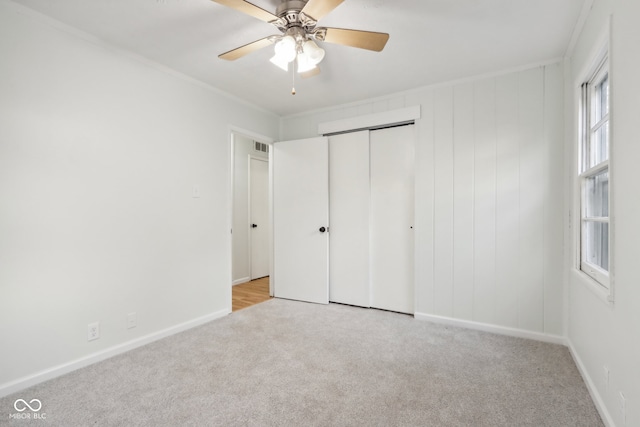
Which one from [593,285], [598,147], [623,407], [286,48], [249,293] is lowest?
[249,293]

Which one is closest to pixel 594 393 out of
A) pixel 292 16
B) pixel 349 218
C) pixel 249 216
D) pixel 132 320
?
pixel 349 218

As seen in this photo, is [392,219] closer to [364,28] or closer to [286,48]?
[364,28]

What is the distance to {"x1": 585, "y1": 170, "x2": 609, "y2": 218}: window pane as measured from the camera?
1.90 m

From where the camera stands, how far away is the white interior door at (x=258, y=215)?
196 inches

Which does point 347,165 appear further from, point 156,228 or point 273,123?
point 156,228

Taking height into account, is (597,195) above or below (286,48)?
below

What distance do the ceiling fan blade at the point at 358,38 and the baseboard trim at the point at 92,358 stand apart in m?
2.66

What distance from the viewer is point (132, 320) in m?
2.46

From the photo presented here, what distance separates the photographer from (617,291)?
4.75 ft

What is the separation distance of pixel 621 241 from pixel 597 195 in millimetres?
861

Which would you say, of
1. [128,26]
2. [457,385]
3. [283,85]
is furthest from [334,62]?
[457,385]

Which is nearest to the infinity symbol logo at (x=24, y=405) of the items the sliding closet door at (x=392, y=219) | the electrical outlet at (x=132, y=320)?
the electrical outlet at (x=132, y=320)

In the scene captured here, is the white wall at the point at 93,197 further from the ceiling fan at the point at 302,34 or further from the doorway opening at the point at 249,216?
the doorway opening at the point at 249,216

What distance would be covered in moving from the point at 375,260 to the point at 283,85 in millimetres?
2127
